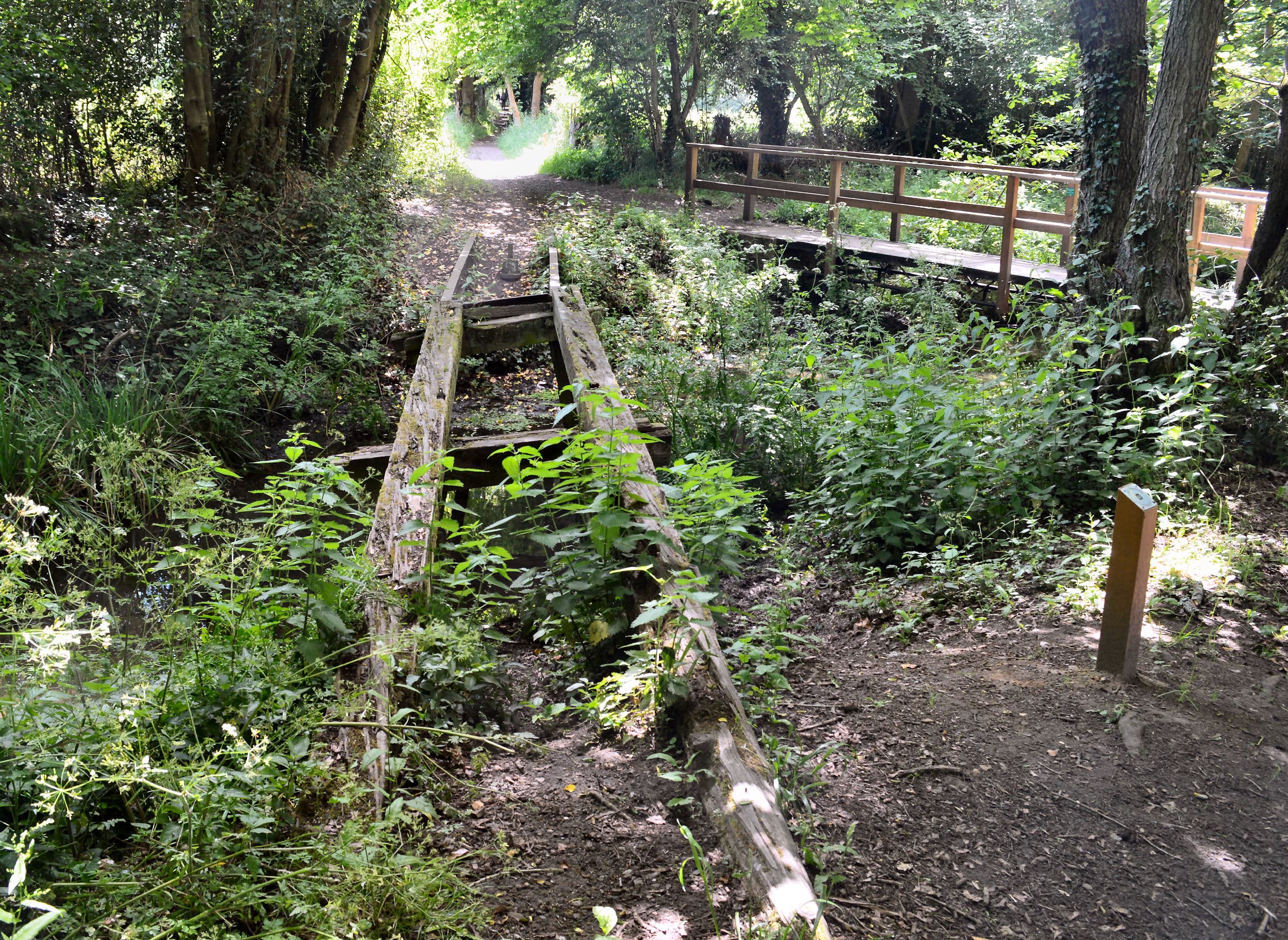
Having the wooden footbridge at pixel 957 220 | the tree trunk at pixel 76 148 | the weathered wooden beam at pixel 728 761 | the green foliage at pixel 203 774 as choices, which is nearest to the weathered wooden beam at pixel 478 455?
the weathered wooden beam at pixel 728 761

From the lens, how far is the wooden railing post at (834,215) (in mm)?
12047

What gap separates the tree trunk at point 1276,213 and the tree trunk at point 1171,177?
19.7 inches

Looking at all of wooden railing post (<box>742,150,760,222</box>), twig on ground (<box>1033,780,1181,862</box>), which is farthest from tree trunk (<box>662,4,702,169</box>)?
twig on ground (<box>1033,780,1181,862</box>)

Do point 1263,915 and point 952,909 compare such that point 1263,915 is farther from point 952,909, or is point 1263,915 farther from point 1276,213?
point 1276,213

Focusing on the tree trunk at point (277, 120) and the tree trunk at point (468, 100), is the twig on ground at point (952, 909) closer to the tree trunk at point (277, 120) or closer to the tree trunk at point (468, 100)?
the tree trunk at point (277, 120)

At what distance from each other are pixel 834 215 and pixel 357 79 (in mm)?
7610

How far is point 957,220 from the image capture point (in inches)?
450

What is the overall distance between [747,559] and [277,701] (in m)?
3.40

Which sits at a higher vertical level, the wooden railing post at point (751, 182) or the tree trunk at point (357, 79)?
the tree trunk at point (357, 79)

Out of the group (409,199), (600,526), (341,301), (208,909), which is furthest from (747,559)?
(409,199)

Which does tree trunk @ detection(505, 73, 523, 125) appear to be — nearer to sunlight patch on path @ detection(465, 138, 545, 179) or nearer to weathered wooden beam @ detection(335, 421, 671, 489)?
sunlight patch on path @ detection(465, 138, 545, 179)

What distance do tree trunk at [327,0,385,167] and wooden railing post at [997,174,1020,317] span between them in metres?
9.43

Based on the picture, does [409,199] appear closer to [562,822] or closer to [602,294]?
[602,294]

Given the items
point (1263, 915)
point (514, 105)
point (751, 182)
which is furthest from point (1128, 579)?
point (514, 105)
